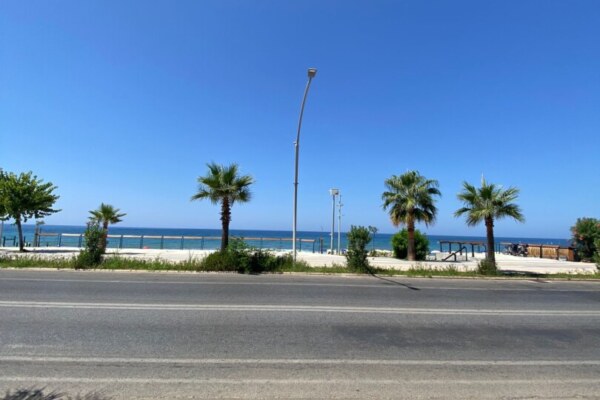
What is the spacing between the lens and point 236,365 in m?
4.64

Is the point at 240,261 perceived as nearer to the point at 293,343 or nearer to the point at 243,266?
the point at 243,266

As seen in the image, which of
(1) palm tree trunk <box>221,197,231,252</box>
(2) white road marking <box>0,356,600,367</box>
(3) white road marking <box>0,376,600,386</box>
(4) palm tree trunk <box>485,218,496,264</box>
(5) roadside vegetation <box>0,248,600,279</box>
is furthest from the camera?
(1) palm tree trunk <box>221,197,231,252</box>

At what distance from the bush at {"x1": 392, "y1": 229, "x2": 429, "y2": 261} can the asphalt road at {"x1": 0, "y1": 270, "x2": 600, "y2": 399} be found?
15.1m

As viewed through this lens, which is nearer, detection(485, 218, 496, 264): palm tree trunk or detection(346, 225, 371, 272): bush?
detection(346, 225, 371, 272): bush

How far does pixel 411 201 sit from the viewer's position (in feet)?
76.8

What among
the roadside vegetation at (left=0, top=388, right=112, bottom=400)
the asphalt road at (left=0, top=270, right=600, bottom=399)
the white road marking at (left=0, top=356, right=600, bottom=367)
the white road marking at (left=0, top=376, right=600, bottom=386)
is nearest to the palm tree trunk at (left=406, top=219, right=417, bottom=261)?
the asphalt road at (left=0, top=270, right=600, bottom=399)

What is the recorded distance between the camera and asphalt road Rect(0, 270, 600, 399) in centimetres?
411

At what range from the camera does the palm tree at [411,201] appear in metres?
23.8

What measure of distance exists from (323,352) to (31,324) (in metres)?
4.97

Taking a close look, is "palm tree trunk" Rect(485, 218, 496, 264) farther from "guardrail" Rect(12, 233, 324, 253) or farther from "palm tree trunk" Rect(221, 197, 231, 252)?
"palm tree trunk" Rect(221, 197, 231, 252)

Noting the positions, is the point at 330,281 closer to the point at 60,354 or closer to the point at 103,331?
the point at 103,331

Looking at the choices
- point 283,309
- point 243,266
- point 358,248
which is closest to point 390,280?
point 358,248

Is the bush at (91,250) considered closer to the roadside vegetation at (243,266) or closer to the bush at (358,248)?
the roadside vegetation at (243,266)

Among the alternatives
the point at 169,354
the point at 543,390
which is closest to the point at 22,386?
the point at 169,354
